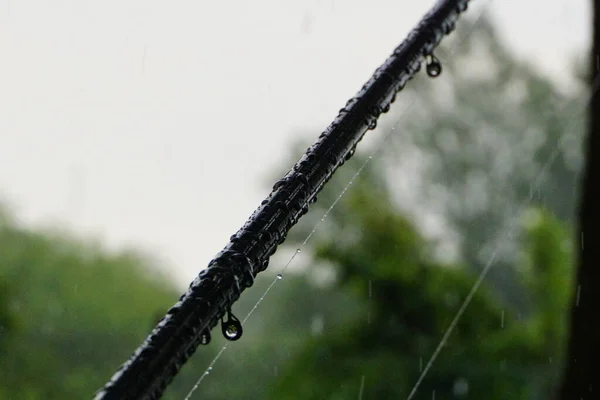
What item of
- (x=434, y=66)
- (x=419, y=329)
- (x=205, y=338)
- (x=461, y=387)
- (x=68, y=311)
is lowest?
(x=205, y=338)

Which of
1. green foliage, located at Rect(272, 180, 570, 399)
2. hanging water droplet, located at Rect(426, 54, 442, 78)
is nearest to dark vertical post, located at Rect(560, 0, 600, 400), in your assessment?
hanging water droplet, located at Rect(426, 54, 442, 78)

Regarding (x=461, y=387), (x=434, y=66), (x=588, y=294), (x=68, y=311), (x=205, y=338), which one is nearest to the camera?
(x=205, y=338)

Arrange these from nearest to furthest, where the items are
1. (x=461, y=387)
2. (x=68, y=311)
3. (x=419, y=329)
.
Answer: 1. (x=461, y=387)
2. (x=419, y=329)
3. (x=68, y=311)

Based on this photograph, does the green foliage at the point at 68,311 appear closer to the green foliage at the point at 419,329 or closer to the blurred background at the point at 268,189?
the blurred background at the point at 268,189

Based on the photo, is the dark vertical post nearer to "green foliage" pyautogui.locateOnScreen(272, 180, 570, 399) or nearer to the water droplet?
"green foliage" pyautogui.locateOnScreen(272, 180, 570, 399)

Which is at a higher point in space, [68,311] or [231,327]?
[68,311]

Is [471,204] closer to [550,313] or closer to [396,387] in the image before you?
[550,313]

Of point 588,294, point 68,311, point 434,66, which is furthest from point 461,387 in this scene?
point 434,66

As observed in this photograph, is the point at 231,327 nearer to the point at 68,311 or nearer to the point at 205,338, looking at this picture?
the point at 205,338
